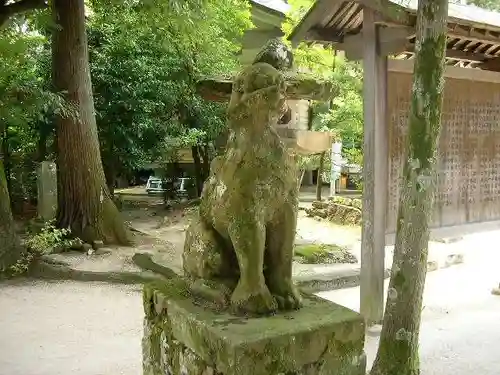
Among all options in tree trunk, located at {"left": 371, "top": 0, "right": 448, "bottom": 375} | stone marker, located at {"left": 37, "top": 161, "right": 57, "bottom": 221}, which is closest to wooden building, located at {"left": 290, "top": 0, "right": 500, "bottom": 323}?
tree trunk, located at {"left": 371, "top": 0, "right": 448, "bottom": 375}

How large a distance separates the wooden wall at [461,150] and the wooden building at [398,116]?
0.01m

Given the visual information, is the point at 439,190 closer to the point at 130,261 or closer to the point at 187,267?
the point at 187,267

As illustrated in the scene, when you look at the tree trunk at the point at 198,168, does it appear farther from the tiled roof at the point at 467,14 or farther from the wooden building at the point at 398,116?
the tiled roof at the point at 467,14

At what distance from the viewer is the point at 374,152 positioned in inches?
195

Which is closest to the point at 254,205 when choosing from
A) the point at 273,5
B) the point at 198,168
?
the point at 198,168

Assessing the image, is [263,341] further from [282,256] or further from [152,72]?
[152,72]

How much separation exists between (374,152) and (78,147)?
5.75 metres

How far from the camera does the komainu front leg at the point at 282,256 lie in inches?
104

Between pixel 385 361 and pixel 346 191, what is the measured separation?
12869 millimetres

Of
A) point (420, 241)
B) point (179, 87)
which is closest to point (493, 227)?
point (420, 241)

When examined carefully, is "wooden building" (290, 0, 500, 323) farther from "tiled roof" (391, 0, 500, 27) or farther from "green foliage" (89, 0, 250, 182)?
"green foliage" (89, 0, 250, 182)

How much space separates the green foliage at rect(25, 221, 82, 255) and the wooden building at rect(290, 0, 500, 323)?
5228mm

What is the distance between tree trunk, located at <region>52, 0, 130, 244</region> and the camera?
29.0ft

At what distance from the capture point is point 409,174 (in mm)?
3791
